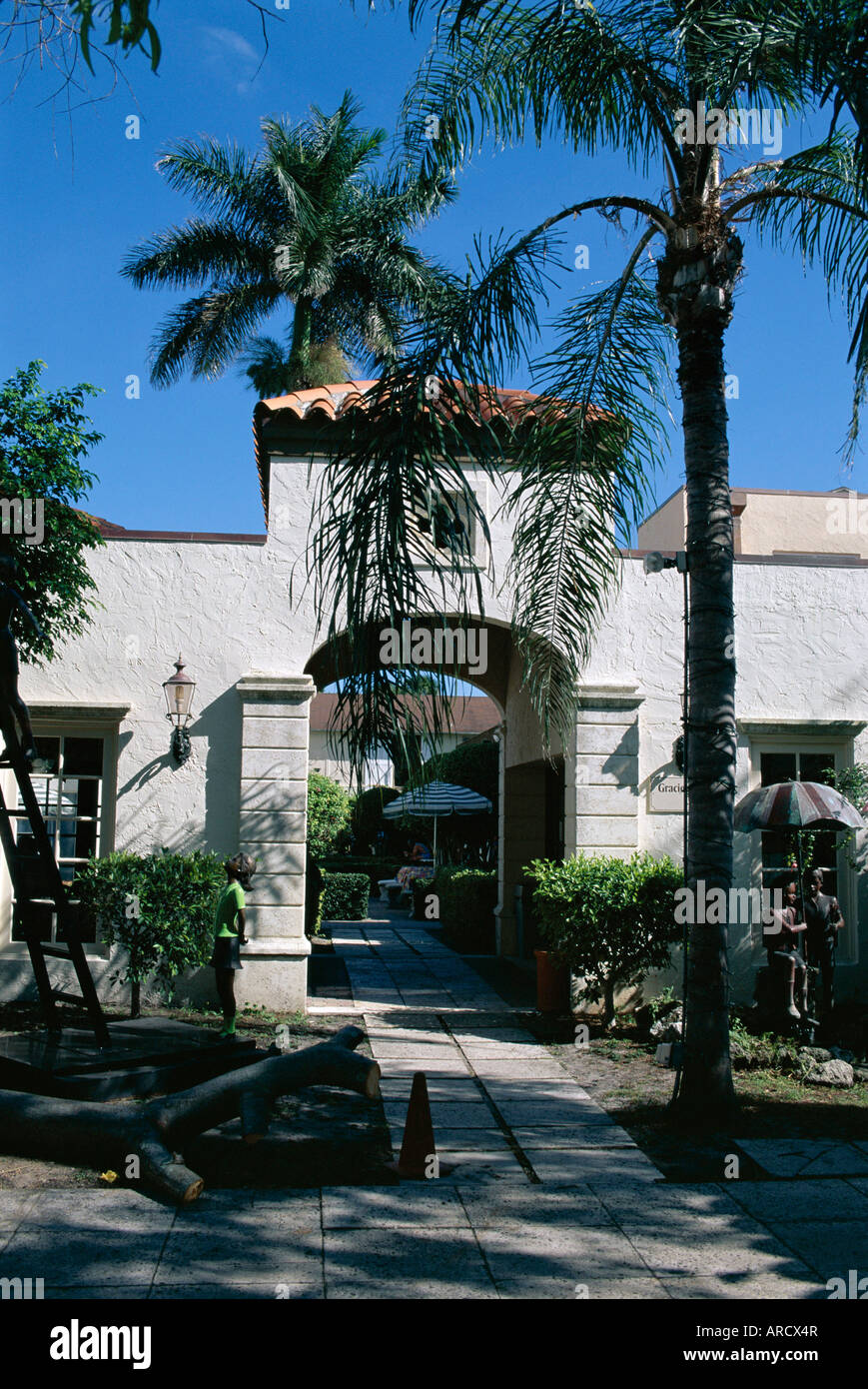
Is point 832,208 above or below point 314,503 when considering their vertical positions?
above

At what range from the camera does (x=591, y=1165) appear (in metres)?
6.28

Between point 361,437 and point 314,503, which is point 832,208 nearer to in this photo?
point 361,437

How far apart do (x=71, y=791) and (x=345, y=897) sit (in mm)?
10958

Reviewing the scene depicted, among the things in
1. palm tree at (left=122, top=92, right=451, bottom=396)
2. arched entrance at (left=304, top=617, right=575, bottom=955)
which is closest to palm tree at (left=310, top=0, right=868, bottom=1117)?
arched entrance at (left=304, top=617, right=575, bottom=955)

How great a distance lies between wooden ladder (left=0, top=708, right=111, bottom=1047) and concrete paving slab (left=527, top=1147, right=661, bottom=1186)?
9.47ft

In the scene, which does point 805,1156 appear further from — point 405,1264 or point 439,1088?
point 405,1264

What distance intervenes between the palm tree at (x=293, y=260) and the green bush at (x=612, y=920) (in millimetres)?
14069

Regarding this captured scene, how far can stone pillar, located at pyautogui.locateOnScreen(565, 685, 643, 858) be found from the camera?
10664 millimetres

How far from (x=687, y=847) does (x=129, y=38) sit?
5610 mm

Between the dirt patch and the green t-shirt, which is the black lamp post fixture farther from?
the dirt patch

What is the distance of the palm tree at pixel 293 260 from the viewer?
69.6 ft
